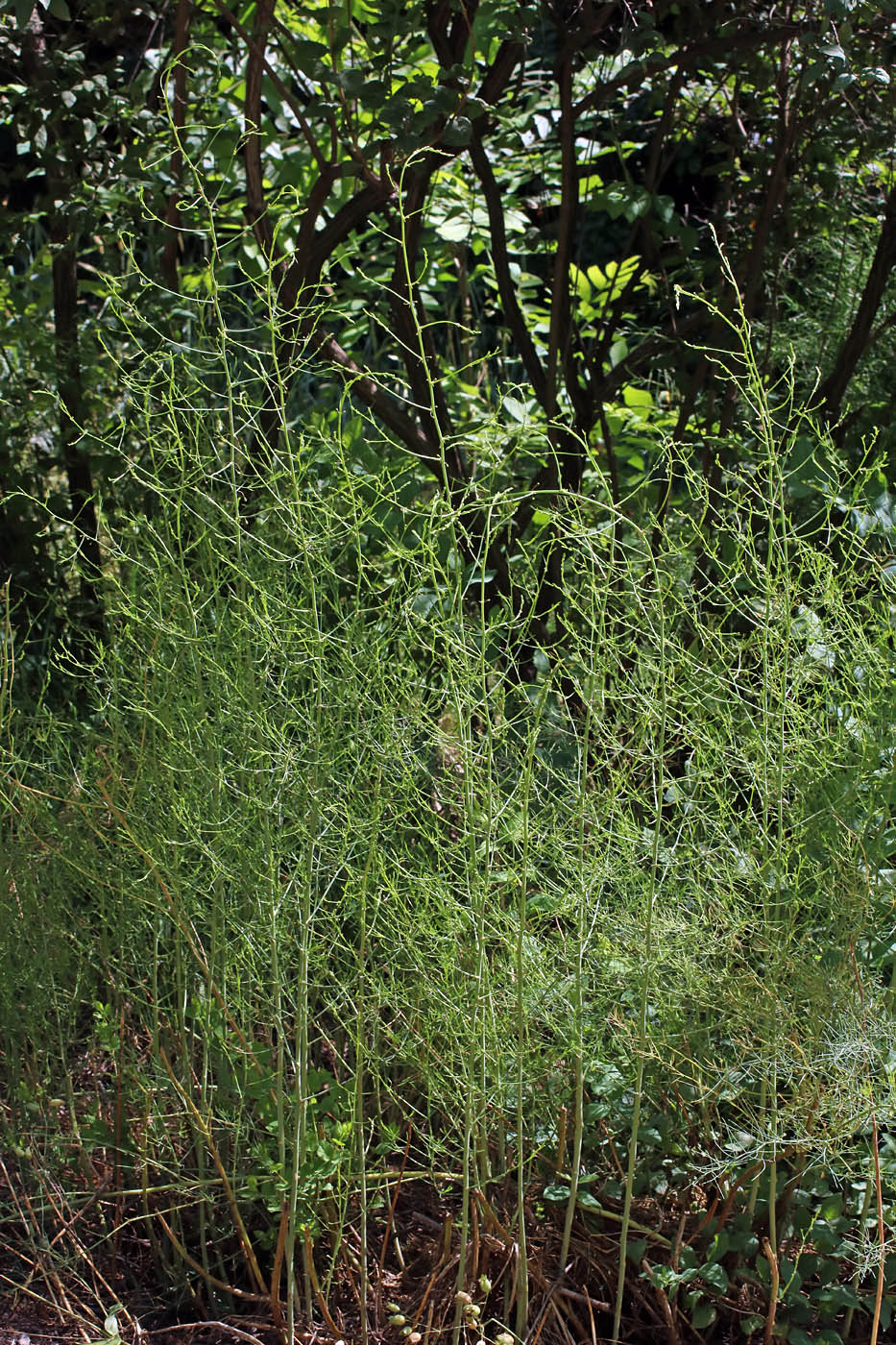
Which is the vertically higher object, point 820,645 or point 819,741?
point 820,645

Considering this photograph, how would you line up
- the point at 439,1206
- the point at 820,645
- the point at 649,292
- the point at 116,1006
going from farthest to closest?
the point at 649,292 → the point at 116,1006 → the point at 439,1206 → the point at 820,645

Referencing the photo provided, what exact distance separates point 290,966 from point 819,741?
3.22 ft

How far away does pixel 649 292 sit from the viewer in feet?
13.6

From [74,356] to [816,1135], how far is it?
2641 mm

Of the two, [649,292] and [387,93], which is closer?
[387,93]

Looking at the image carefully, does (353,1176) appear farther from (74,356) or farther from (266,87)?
(266,87)

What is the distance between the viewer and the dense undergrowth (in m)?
1.91

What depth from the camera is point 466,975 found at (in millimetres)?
2010

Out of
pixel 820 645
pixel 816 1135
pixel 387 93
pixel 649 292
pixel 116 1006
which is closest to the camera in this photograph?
pixel 816 1135

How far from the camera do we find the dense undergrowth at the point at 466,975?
1908 mm

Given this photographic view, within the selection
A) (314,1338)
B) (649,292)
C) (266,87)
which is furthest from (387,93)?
(314,1338)

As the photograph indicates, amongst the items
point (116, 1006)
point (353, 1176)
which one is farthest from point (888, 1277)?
point (116, 1006)

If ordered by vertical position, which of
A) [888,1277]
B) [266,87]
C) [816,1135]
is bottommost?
[888,1277]

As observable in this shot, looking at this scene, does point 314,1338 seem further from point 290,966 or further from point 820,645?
point 820,645
